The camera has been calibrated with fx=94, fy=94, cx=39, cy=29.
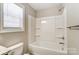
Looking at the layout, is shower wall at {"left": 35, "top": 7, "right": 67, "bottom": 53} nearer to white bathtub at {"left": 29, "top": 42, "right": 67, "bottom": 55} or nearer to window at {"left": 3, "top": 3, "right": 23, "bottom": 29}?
white bathtub at {"left": 29, "top": 42, "right": 67, "bottom": 55}

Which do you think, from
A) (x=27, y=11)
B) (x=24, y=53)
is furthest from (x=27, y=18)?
(x=24, y=53)

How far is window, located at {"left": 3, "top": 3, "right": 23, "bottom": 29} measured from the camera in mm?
915

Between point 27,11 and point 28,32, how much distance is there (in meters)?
0.22

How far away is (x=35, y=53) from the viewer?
3.23 feet

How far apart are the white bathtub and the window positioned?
251 mm

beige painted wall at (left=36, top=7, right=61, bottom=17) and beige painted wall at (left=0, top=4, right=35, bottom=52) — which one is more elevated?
beige painted wall at (left=36, top=7, right=61, bottom=17)

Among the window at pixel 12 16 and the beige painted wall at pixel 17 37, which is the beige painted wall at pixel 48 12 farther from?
the window at pixel 12 16

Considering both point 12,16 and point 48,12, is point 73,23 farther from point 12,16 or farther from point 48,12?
point 12,16

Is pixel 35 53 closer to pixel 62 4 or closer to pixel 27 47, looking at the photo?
pixel 27 47

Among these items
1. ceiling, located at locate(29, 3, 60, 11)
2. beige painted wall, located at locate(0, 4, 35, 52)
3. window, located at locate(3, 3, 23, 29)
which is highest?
ceiling, located at locate(29, 3, 60, 11)

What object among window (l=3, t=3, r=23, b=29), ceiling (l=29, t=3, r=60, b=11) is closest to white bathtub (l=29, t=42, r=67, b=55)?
window (l=3, t=3, r=23, b=29)

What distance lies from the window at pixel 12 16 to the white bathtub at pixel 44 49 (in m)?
0.25

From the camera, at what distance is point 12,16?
3.14ft

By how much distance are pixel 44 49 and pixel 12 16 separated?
0.47 m
